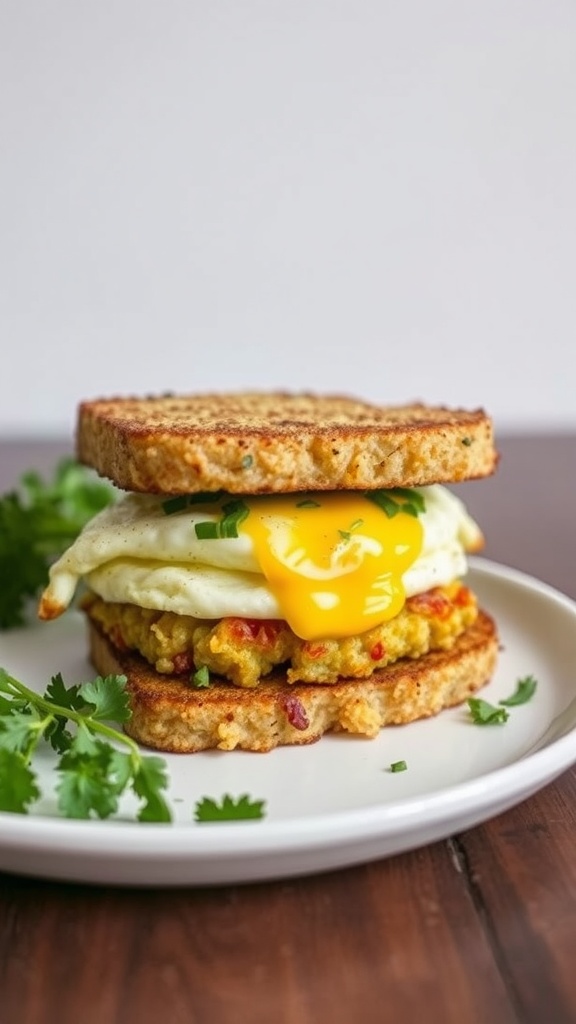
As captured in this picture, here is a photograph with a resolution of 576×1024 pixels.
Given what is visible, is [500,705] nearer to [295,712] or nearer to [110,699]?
[295,712]

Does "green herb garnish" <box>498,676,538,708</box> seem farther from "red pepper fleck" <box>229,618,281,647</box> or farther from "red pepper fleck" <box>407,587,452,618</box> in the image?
"red pepper fleck" <box>229,618,281,647</box>

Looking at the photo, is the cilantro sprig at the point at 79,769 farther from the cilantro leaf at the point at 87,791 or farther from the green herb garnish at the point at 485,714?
the green herb garnish at the point at 485,714

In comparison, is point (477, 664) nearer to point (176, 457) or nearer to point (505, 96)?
point (176, 457)

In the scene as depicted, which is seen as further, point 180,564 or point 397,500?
point 397,500

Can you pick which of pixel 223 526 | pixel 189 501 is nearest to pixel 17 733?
pixel 223 526

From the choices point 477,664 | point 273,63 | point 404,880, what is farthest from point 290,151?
point 404,880

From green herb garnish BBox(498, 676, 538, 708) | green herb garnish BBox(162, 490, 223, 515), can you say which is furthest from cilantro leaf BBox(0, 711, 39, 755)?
green herb garnish BBox(498, 676, 538, 708)
